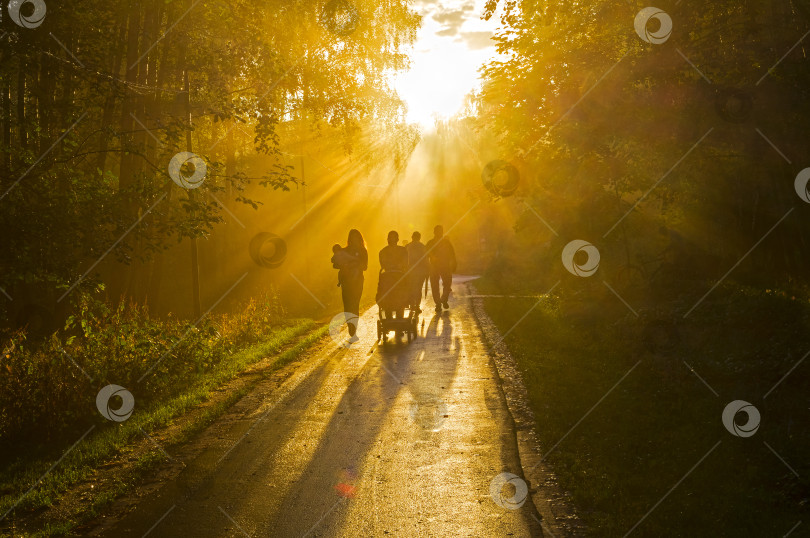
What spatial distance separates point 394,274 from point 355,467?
8.41 meters

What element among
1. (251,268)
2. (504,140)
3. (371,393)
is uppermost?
(504,140)

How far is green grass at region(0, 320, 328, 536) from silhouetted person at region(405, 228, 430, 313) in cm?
427

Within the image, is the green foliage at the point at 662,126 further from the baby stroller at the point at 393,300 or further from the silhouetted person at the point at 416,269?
the baby stroller at the point at 393,300

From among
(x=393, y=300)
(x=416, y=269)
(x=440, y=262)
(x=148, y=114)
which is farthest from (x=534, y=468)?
(x=440, y=262)

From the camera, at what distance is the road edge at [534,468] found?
5.35 meters

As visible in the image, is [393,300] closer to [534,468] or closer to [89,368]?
[89,368]

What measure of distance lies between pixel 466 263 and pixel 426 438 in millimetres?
60416

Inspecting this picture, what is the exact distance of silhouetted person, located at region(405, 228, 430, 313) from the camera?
16.0 meters

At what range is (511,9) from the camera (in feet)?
49.4

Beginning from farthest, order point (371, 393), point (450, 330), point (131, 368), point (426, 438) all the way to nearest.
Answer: point (450, 330)
point (131, 368)
point (371, 393)
point (426, 438)

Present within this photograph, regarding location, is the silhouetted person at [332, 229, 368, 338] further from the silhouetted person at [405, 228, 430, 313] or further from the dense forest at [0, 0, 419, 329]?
the dense forest at [0, 0, 419, 329]

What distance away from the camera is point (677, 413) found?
8.16 meters

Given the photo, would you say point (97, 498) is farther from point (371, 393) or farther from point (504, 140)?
point (504, 140)

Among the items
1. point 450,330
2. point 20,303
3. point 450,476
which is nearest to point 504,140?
point 450,330
